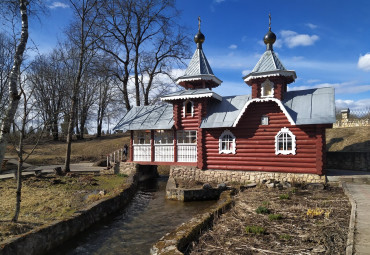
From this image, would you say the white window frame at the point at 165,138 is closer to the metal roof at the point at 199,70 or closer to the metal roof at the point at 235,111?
the metal roof at the point at 235,111

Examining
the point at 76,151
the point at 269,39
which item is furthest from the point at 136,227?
the point at 76,151

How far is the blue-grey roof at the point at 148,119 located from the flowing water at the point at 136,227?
530 centimetres

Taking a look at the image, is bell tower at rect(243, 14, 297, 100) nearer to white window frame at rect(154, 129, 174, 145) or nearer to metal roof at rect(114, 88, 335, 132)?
metal roof at rect(114, 88, 335, 132)

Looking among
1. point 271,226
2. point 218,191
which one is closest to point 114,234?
point 271,226

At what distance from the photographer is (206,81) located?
17.4 metres

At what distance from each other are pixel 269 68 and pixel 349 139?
514 inches

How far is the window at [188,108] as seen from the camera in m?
16.5

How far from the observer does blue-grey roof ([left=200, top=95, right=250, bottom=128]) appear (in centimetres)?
1518

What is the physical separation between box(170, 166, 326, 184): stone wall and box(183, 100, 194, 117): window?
11.0ft

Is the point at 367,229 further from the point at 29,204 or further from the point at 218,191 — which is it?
the point at 29,204

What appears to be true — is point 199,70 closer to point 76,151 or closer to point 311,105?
point 311,105

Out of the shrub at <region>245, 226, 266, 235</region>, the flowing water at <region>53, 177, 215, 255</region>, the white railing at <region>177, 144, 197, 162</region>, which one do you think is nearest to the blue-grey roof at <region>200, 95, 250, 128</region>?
the white railing at <region>177, 144, 197, 162</region>

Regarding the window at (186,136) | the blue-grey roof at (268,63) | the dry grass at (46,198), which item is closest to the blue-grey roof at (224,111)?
the window at (186,136)

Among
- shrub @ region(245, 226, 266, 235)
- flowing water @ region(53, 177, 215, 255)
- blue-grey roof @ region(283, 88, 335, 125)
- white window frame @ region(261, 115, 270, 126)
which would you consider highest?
blue-grey roof @ region(283, 88, 335, 125)
